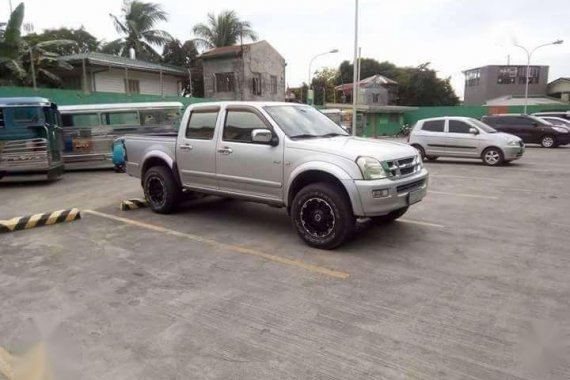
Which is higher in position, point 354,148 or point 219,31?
point 219,31

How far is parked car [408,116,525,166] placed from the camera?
14.1m

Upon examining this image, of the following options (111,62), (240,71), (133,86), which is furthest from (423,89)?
(111,62)

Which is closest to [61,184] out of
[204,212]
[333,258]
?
[204,212]

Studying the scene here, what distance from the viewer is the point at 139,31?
35.0 m

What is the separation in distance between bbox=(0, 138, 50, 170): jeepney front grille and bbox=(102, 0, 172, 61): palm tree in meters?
26.4

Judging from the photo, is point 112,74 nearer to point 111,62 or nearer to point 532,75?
point 111,62

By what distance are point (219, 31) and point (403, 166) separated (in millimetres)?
35323

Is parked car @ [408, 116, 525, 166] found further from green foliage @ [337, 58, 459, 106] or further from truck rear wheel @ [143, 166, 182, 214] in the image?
green foliage @ [337, 58, 459, 106]

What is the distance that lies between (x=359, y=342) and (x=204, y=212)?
4.84 metres

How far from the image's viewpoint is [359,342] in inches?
130

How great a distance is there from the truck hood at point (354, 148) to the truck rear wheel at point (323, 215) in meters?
0.44

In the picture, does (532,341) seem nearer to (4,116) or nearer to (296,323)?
(296,323)

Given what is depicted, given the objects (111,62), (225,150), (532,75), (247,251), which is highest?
(532,75)

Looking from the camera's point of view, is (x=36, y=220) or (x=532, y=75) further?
(x=532, y=75)
